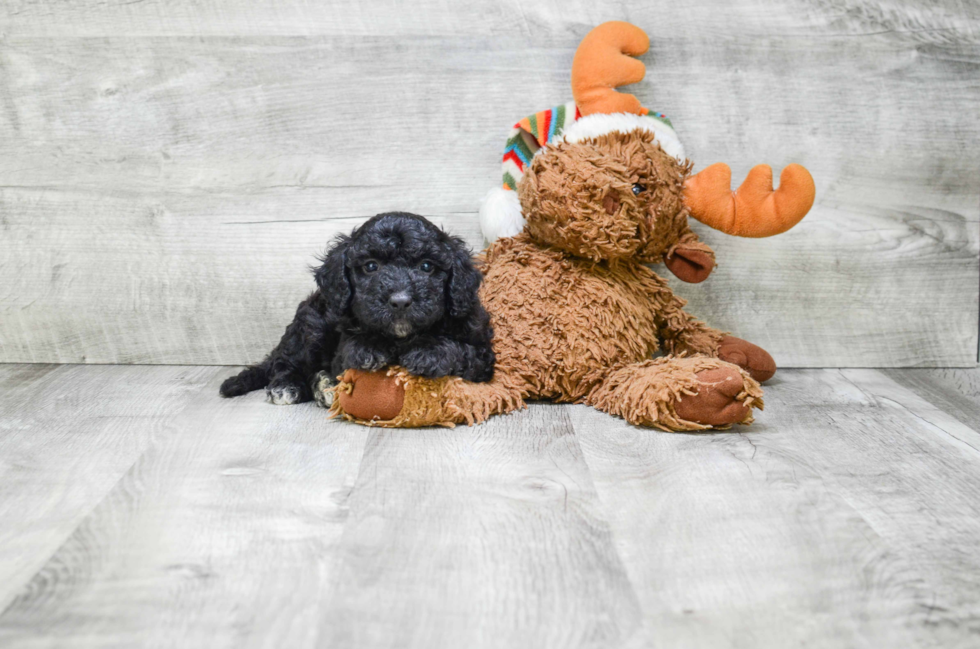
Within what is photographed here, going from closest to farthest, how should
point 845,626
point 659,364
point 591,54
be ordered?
point 845,626 → point 659,364 → point 591,54

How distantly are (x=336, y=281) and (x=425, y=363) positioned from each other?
0.74ft

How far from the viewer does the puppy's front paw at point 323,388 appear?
1.63 metres

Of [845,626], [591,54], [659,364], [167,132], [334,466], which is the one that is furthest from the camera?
[167,132]

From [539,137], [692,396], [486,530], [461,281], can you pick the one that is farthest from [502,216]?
[486,530]

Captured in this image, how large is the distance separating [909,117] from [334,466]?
159cm

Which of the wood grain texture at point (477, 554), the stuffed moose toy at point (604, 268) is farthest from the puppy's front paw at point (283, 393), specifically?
the wood grain texture at point (477, 554)

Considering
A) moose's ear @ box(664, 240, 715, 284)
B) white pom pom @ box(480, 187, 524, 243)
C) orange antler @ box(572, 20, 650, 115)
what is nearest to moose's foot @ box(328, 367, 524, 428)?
white pom pom @ box(480, 187, 524, 243)

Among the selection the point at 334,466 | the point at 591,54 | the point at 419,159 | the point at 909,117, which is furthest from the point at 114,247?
the point at 909,117

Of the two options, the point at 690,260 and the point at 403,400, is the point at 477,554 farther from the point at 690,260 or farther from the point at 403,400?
the point at 690,260

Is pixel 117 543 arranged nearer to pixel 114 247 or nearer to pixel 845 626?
pixel 845 626

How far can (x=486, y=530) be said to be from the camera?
3.60 feet

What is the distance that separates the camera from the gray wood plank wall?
1.87 metres

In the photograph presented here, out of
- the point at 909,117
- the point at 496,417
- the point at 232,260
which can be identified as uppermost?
the point at 909,117

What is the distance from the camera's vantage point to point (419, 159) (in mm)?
1920
